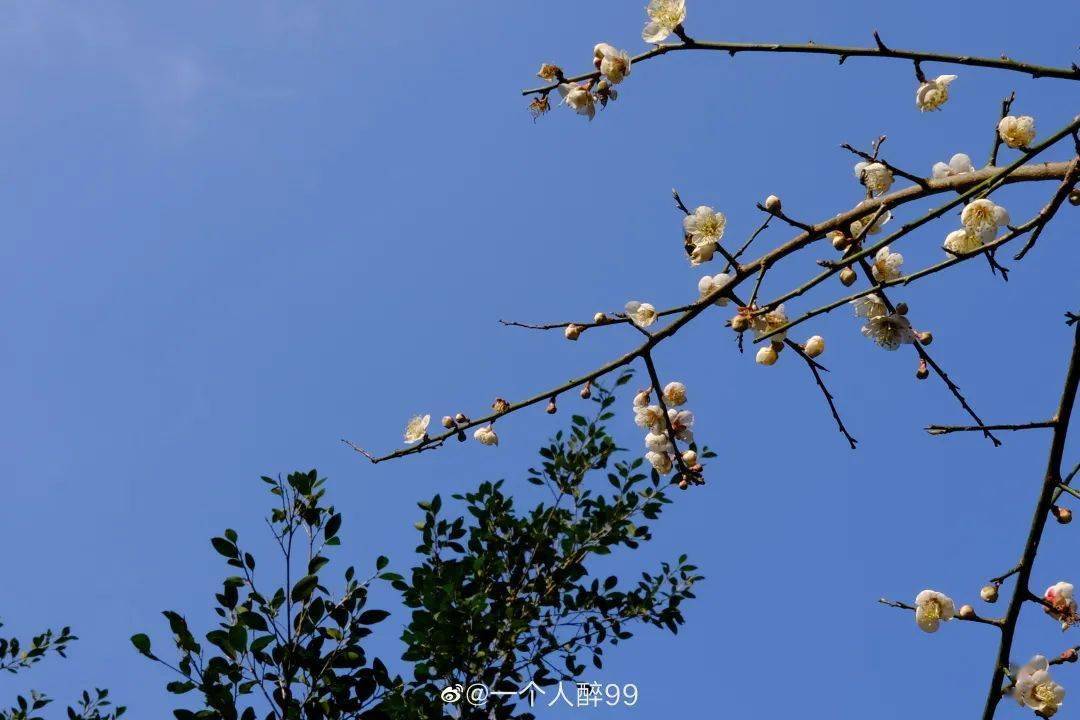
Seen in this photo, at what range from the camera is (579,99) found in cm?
192

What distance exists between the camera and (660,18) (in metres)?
1.84

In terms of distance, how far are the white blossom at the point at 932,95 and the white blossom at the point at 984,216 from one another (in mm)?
291

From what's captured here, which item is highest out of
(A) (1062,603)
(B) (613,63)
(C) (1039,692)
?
(B) (613,63)

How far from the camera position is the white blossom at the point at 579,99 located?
191cm

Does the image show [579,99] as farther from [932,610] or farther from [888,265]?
[932,610]

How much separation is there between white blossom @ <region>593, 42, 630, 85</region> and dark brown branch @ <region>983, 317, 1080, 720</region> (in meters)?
0.98

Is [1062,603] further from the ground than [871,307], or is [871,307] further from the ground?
[871,307]

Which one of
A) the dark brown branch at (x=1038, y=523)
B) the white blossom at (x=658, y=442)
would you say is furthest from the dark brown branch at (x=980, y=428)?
the white blossom at (x=658, y=442)

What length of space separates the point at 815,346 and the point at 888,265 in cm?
26

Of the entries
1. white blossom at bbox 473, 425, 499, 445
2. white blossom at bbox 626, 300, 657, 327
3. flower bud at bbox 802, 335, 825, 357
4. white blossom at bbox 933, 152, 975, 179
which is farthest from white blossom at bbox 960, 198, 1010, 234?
white blossom at bbox 473, 425, 499, 445

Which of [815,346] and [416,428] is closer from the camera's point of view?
[815,346]

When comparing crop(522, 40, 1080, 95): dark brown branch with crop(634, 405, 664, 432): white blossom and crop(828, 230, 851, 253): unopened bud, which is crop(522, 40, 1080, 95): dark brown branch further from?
crop(634, 405, 664, 432): white blossom

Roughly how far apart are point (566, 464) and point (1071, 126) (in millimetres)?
2610

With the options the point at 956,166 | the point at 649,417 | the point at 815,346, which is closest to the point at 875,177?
the point at 956,166
